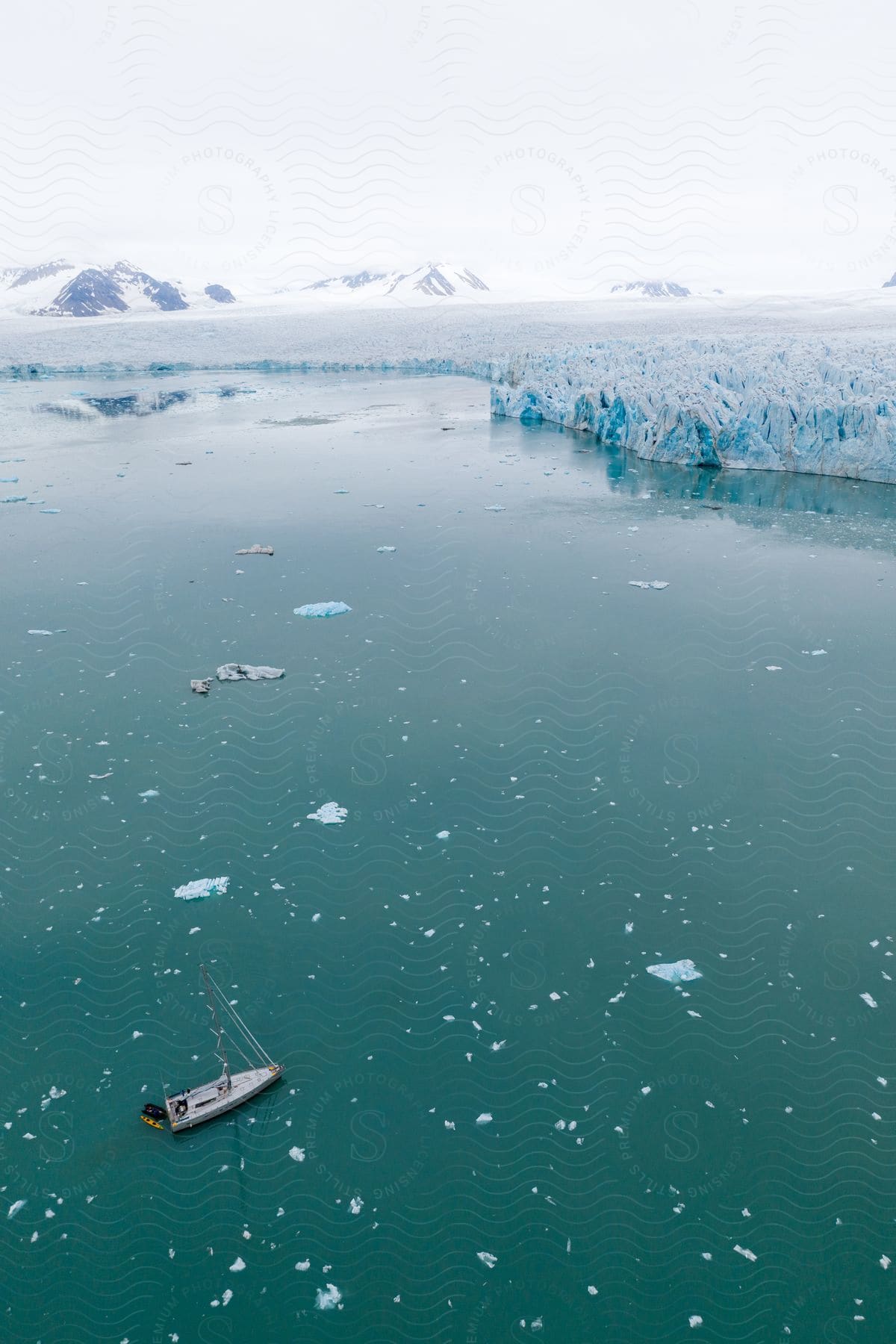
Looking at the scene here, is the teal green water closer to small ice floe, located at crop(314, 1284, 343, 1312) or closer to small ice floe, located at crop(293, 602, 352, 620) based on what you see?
small ice floe, located at crop(314, 1284, 343, 1312)

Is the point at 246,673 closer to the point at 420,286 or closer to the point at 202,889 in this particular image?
the point at 202,889

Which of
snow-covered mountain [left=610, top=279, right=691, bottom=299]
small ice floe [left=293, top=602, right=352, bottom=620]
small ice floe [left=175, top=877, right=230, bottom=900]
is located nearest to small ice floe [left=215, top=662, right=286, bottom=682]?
small ice floe [left=293, top=602, right=352, bottom=620]

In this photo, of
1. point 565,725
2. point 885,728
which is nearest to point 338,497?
point 565,725

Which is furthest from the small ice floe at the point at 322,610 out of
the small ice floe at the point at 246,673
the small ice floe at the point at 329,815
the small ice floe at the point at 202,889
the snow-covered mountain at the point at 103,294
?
the snow-covered mountain at the point at 103,294

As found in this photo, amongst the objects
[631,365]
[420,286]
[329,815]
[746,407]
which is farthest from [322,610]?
[420,286]

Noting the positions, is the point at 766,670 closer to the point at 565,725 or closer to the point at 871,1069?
the point at 565,725

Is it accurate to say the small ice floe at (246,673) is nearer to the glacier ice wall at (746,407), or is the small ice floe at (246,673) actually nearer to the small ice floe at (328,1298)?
the small ice floe at (328,1298)
